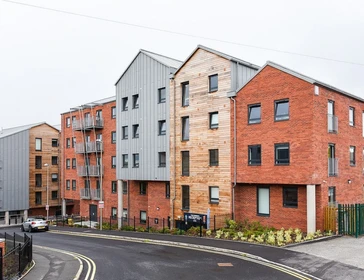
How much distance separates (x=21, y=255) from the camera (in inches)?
584

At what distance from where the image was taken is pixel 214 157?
2797 centimetres

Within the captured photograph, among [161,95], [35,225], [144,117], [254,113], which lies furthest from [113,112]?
[254,113]

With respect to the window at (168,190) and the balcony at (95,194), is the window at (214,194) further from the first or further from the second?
the balcony at (95,194)

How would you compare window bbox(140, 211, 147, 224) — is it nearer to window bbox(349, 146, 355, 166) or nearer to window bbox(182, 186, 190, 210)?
window bbox(182, 186, 190, 210)

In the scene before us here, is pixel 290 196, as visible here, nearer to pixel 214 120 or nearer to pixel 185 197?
pixel 214 120

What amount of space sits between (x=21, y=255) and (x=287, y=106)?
57.1 feet

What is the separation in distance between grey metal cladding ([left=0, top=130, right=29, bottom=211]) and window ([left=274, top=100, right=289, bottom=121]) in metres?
40.0

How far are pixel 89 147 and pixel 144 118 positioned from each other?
12.5 metres

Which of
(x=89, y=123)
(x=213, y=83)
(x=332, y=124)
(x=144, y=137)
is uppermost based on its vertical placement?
(x=213, y=83)

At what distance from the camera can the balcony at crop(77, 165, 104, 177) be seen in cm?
4244

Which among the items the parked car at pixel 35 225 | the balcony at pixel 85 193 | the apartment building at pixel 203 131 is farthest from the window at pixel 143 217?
the balcony at pixel 85 193

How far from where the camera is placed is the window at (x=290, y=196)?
23797 millimetres

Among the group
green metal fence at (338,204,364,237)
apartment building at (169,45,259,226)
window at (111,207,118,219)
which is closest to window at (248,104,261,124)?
apartment building at (169,45,259,226)

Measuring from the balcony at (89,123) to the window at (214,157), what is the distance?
1819cm
